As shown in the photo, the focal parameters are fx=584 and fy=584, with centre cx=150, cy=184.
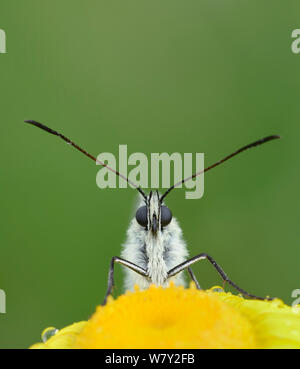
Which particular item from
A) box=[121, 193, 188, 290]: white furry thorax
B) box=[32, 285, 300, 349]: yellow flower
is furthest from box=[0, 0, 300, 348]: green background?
box=[32, 285, 300, 349]: yellow flower

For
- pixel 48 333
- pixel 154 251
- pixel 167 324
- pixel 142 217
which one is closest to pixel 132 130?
pixel 142 217

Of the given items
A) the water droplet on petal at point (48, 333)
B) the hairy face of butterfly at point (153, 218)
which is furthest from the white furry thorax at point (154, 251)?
the water droplet on petal at point (48, 333)

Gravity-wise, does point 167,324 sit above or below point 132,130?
below

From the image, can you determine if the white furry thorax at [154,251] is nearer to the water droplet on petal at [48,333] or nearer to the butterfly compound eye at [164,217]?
the butterfly compound eye at [164,217]

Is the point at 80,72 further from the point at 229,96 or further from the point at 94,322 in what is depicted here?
the point at 94,322

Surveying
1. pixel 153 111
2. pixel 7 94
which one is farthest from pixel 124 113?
pixel 7 94

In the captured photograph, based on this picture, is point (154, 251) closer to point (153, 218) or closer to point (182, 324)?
point (153, 218)

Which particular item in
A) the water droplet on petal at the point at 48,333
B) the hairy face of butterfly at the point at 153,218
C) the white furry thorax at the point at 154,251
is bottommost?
the water droplet on petal at the point at 48,333
